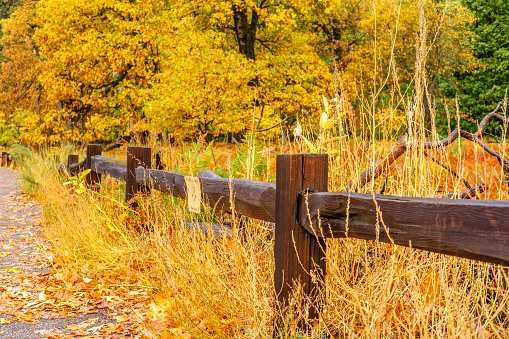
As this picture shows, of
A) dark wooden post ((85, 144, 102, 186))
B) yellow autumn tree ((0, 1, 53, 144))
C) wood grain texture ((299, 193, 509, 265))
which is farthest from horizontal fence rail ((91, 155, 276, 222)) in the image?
yellow autumn tree ((0, 1, 53, 144))

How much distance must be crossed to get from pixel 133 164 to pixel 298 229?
3457 mm

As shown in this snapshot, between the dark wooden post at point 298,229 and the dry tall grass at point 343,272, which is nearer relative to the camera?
the dry tall grass at point 343,272

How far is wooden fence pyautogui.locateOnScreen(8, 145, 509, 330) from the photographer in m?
1.61

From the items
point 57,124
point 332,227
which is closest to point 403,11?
point 57,124

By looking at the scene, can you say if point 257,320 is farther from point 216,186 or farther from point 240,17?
point 240,17

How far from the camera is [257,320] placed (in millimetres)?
2555

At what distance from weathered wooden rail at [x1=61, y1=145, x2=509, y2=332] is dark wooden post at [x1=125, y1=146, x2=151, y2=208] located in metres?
1.88

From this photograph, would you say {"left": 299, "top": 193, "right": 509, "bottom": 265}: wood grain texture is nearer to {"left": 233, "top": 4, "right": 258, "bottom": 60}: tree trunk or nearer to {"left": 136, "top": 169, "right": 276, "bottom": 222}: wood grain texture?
{"left": 136, "top": 169, "right": 276, "bottom": 222}: wood grain texture

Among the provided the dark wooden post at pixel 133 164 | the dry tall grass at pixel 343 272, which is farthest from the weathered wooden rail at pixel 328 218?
the dark wooden post at pixel 133 164

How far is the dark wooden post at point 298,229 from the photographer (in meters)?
2.46

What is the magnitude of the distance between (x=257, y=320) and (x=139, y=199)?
10.1ft

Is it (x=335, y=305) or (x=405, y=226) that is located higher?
(x=405, y=226)

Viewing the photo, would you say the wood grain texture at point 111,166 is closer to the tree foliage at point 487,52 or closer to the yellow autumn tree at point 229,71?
the yellow autumn tree at point 229,71

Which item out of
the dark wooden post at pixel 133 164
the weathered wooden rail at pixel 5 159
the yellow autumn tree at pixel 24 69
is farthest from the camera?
the weathered wooden rail at pixel 5 159
